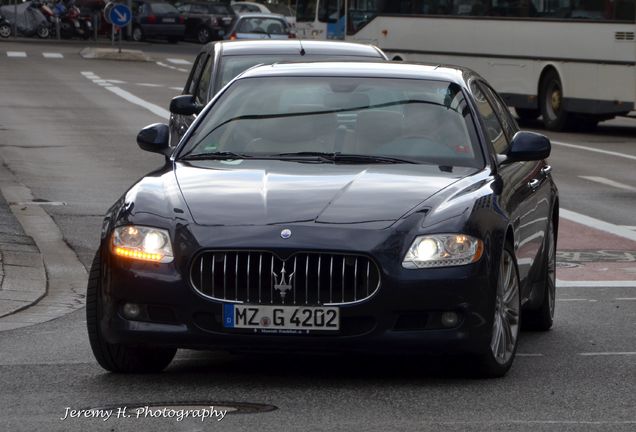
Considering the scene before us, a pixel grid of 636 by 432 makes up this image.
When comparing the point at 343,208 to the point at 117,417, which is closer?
the point at 117,417

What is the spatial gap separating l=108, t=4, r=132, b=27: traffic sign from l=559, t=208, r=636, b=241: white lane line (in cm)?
3316

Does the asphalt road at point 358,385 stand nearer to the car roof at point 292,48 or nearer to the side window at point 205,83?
the side window at point 205,83

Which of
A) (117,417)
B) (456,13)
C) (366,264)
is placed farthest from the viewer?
(456,13)

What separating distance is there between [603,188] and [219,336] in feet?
41.9

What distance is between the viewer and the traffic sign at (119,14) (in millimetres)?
48062

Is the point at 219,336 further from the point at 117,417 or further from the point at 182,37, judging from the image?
the point at 182,37

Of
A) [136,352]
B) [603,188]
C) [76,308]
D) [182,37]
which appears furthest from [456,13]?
[182,37]

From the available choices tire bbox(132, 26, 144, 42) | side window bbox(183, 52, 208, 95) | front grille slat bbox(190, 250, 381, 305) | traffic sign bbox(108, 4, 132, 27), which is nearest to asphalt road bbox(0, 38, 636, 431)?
front grille slat bbox(190, 250, 381, 305)

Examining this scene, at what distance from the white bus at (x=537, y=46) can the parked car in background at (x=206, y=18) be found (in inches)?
1333

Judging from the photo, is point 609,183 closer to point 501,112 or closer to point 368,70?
point 501,112

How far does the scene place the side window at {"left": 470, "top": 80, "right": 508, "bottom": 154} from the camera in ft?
27.9

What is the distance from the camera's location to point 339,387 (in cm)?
695

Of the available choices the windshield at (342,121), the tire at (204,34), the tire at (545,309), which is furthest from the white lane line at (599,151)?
the tire at (204,34)

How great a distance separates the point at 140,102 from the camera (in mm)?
32406
